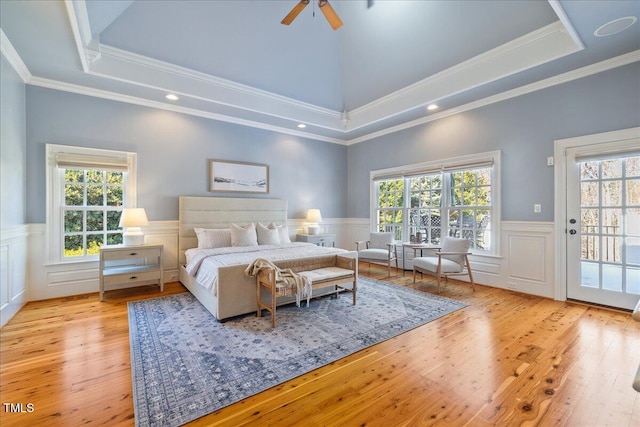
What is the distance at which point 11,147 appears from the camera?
3168mm

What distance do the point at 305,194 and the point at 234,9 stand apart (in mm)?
3514

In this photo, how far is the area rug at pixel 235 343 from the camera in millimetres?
1820

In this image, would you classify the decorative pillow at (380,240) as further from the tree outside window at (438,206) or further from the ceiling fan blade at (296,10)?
the ceiling fan blade at (296,10)

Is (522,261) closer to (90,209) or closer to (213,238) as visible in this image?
(213,238)

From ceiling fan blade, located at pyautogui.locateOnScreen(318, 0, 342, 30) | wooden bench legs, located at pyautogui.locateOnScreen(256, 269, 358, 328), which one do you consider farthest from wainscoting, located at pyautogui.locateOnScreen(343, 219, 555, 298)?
ceiling fan blade, located at pyautogui.locateOnScreen(318, 0, 342, 30)

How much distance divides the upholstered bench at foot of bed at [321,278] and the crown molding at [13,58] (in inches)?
139

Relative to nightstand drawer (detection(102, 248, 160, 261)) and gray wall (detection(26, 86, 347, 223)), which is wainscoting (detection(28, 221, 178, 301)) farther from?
nightstand drawer (detection(102, 248, 160, 261))

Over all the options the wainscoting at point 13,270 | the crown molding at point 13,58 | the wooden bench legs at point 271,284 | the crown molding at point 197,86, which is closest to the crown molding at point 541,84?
the crown molding at point 197,86

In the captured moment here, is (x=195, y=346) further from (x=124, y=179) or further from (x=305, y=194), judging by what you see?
(x=305, y=194)

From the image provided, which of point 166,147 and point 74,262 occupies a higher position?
point 166,147

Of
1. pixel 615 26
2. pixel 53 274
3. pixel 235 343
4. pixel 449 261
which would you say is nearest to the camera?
pixel 235 343

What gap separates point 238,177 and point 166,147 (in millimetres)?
1267

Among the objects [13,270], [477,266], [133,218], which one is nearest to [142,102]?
[133,218]

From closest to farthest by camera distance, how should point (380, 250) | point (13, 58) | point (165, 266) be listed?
point (13, 58)
point (165, 266)
point (380, 250)
